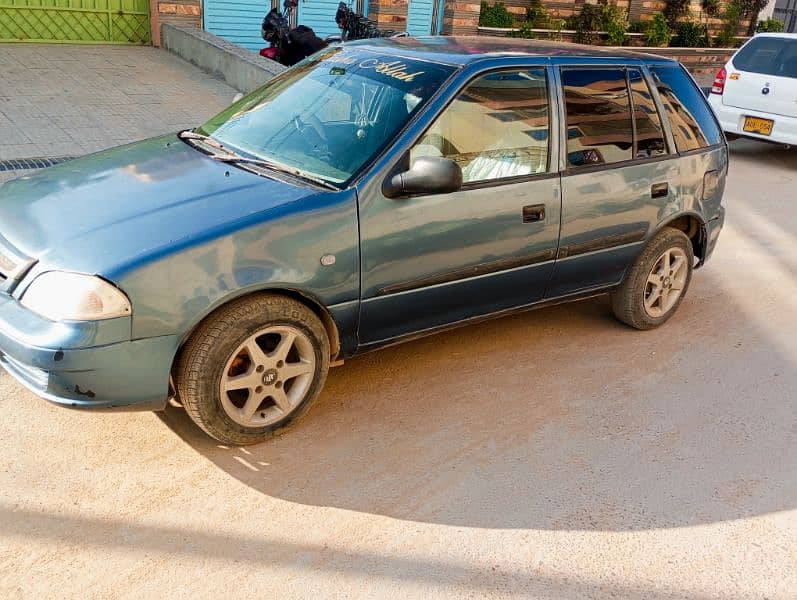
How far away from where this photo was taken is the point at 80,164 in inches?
167

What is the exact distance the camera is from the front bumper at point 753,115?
10211mm

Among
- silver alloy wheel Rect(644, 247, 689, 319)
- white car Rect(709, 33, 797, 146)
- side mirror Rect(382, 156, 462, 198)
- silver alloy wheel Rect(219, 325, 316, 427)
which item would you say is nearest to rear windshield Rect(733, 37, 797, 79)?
white car Rect(709, 33, 797, 146)

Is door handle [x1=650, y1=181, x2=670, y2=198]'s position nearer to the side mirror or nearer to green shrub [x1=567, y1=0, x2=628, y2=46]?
the side mirror

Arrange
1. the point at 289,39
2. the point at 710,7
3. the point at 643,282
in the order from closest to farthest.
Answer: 1. the point at 643,282
2. the point at 289,39
3. the point at 710,7

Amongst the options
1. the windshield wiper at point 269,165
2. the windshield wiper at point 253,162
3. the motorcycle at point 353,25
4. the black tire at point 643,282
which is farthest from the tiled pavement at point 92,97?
the black tire at point 643,282

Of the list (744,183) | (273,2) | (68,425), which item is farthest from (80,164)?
(273,2)

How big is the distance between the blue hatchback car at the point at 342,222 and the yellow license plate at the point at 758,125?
18.9ft

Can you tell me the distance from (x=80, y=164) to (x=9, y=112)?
18.1 ft

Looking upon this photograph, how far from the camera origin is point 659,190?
195 inches

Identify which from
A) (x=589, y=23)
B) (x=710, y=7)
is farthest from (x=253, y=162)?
(x=710, y=7)

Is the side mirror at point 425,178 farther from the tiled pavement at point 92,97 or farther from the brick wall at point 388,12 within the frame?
the brick wall at point 388,12

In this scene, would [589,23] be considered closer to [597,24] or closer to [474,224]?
[597,24]

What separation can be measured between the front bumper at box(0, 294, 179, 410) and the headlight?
0.10 ft

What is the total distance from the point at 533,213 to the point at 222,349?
5.98 feet
